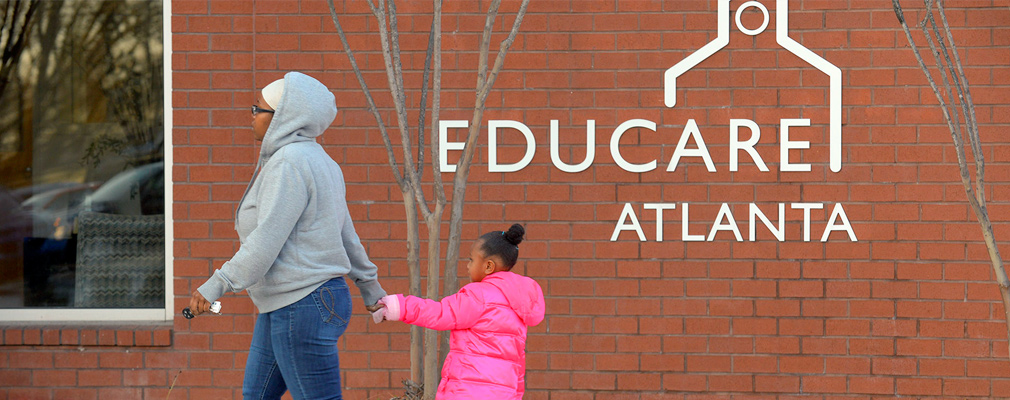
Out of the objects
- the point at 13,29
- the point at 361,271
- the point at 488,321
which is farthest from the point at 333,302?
the point at 13,29

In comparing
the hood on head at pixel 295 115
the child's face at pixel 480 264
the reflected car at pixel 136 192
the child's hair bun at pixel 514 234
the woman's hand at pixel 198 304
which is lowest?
the woman's hand at pixel 198 304

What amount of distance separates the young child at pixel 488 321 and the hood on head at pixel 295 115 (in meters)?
0.61

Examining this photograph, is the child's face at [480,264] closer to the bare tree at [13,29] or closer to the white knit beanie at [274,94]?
the white knit beanie at [274,94]

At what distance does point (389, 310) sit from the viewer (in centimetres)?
292

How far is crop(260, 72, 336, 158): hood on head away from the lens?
291cm

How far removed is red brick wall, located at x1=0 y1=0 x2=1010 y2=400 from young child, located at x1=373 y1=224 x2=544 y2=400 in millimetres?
1670

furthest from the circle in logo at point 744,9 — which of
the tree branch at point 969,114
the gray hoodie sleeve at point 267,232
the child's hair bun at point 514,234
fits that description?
the gray hoodie sleeve at point 267,232

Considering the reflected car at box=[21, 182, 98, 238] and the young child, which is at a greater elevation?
the reflected car at box=[21, 182, 98, 238]

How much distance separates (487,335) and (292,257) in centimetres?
69

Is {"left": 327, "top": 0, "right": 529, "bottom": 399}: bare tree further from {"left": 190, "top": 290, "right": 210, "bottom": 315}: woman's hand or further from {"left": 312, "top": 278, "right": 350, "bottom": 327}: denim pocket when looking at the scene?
{"left": 190, "top": 290, "right": 210, "bottom": 315}: woman's hand

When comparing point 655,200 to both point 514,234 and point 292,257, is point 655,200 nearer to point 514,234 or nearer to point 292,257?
point 514,234

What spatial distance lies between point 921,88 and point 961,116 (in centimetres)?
23

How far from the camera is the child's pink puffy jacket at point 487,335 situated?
300 centimetres

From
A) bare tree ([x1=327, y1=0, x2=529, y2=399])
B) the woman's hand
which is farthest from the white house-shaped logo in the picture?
the woman's hand
